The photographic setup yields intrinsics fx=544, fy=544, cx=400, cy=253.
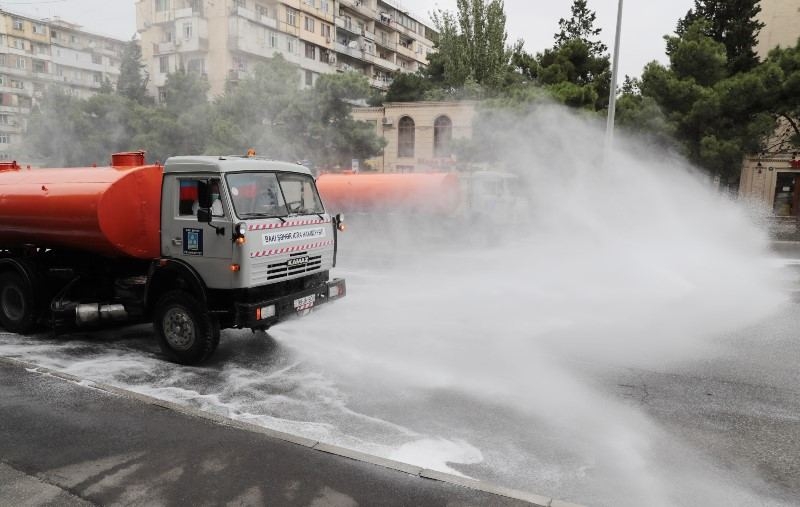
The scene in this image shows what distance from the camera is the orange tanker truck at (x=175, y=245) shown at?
6434 millimetres

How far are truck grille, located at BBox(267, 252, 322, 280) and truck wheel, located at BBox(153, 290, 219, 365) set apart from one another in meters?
0.91

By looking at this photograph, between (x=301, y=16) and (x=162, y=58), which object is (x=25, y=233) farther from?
(x=301, y=16)

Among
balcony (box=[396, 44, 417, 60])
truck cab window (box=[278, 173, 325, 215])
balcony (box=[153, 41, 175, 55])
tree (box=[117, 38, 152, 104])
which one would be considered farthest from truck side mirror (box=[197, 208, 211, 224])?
balcony (box=[396, 44, 417, 60])

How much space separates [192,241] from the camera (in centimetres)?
658

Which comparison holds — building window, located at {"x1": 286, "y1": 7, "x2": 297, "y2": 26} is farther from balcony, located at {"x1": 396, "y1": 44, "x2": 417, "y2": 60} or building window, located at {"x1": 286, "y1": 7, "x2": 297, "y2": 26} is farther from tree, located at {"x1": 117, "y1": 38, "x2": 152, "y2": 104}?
balcony, located at {"x1": 396, "y1": 44, "x2": 417, "y2": 60}

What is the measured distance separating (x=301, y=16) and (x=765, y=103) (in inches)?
1355

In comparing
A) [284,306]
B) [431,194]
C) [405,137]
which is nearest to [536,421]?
[284,306]

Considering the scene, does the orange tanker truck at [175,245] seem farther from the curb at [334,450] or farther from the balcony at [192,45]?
the balcony at [192,45]

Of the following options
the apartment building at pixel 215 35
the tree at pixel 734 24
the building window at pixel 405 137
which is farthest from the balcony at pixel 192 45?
the tree at pixel 734 24

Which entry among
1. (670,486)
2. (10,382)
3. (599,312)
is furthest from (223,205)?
(599,312)

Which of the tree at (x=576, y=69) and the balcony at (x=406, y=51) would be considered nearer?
the tree at (x=576, y=69)

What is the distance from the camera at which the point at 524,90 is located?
21.3 meters

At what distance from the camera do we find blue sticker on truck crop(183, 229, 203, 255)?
6.52 metres

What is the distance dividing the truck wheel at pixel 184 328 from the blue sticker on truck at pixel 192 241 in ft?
1.73
